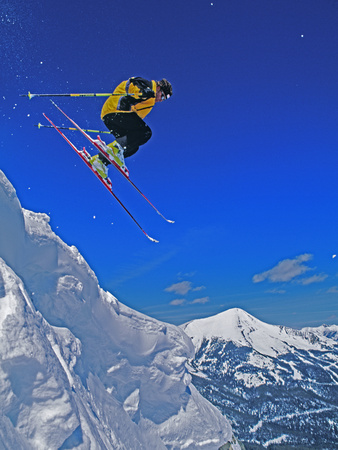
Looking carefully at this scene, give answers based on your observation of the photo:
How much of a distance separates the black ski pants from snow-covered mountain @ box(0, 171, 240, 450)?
12.8 m

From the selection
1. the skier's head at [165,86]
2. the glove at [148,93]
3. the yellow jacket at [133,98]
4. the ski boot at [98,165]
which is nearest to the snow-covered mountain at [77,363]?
the ski boot at [98,165]

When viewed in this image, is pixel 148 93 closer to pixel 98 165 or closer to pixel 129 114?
pixel 129 114

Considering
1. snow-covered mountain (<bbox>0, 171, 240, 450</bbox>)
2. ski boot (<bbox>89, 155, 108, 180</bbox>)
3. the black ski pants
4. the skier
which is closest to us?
the skier

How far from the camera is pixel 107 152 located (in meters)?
8.84

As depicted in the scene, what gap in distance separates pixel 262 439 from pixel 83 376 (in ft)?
658

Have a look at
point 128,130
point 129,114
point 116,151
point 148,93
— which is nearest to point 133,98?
point 129,114

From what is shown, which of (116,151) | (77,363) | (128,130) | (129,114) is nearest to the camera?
(129,114)

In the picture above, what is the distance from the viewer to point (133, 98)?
303 inches

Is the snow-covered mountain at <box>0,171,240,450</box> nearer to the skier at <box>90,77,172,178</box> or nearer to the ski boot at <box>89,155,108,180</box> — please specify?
the ski boot at <box>89,155,108,180</box>

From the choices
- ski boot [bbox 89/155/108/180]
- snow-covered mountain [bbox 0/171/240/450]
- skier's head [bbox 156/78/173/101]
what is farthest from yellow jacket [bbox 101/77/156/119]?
snow-covered mountain [bbox 0/171/240/450]

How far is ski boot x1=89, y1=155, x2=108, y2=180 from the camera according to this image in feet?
29.7

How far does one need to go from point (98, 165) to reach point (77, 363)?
68.7 feet

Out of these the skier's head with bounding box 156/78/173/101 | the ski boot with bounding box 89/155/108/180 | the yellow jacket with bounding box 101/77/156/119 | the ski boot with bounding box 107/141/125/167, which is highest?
the skier's head with bounding box 156/78/173/101

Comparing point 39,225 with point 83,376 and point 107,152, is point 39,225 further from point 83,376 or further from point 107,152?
point 107,152
